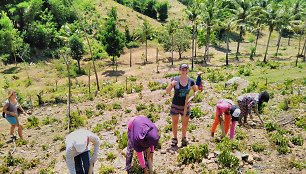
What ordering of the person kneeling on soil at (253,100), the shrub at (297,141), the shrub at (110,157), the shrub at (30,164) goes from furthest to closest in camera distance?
the person kneeling on soil at (253,100), the shrub at (30,164), the shrub at (297,141), the shrub at (110,157)

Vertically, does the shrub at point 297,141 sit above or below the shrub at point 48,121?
above

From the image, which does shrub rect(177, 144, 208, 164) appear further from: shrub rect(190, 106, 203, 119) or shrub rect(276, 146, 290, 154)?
shrub rect(190, 106, 203, 119)

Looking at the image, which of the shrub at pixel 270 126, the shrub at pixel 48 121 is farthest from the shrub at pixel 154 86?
the shrub at pixel 270 126

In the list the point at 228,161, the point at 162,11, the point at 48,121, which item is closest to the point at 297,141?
the point at 228,161

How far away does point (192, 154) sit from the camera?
339 inches

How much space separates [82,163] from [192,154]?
3513 millimetres

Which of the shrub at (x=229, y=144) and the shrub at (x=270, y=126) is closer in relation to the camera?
the shrub at (x=229, y=144)

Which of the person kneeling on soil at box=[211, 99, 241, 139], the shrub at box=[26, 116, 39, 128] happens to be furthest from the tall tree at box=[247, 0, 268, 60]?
the person kneeling on soil at box=[211, 99, 241, 139]

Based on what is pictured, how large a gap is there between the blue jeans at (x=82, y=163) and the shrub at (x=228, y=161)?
3781mm

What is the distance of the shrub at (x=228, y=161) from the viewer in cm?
812

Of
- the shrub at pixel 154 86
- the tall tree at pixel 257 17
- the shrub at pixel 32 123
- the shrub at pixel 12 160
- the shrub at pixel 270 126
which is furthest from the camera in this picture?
the tall tree at pixel 257 17

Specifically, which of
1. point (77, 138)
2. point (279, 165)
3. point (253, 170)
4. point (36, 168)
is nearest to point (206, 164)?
point (253, 170)

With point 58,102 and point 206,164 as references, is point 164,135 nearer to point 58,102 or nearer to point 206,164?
point 206,164

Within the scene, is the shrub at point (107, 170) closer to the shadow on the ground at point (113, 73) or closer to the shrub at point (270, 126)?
the shrub at point (270, 126)
